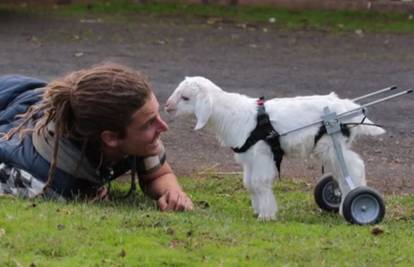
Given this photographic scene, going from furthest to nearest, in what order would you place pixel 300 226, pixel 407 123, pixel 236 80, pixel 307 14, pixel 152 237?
pixel 307 14 → pixel 236 80 → pixel 407 123 → pixel 300 226 → pixel 152 237

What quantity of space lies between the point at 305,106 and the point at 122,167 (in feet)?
3.74

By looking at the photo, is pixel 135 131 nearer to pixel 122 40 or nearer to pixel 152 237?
pixel 152 237

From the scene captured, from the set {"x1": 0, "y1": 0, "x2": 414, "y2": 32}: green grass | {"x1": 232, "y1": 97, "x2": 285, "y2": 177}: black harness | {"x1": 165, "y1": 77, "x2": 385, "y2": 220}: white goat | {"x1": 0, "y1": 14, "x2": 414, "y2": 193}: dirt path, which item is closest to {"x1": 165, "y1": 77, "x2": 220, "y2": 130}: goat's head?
{"x1": 165, "y1": 77, "x2": 385, "y2": 220}: white goat

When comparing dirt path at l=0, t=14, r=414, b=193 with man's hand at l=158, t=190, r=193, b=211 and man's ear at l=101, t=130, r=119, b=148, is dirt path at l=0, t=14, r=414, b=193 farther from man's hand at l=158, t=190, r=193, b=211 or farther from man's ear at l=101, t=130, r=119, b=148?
man's ear at l=101, t=130, r=119, b=148

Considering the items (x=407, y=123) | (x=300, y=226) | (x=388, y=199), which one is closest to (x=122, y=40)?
(x=407, y=123)

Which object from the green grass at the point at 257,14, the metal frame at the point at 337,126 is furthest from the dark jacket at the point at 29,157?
the green grass at the point at 257,14

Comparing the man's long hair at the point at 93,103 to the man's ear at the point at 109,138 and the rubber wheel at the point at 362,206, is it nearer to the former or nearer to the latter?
the man's ear at the point at 109,138

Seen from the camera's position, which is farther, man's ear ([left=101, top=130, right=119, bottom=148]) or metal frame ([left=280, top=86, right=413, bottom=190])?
metal frame ([left=280, top=86, right=413, bottom=190])

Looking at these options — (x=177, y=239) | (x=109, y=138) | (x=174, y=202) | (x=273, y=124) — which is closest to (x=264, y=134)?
(x=273, y=124)

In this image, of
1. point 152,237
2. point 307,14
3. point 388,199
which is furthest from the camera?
point 307,14

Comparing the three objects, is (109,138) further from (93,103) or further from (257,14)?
(257,14)

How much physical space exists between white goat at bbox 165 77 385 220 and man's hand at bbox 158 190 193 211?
0.38m

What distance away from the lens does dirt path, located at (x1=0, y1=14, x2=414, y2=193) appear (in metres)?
8.44

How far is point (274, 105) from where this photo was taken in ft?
20.4
